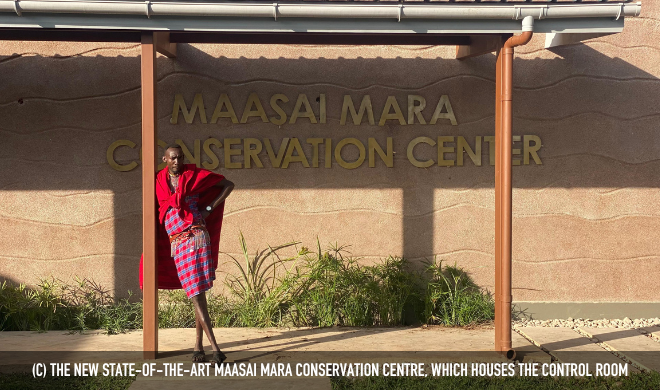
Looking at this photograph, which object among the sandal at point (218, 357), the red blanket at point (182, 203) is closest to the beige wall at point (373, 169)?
the red blanket at point (182, 203)

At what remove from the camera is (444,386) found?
540 cm

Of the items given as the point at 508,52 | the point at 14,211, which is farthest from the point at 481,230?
the point at 14,211

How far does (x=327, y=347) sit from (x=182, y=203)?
188 centimetres

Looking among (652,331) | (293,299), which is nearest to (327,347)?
(293,299)

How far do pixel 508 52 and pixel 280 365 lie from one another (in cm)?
338

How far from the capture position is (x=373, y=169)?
7906 millimetres

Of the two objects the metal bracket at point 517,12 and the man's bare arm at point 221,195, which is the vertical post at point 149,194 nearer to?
the man's bare arm at point 221,195

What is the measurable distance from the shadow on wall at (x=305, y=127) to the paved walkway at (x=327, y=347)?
1217mm

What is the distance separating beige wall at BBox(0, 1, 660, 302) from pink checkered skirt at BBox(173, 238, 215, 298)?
199 centimetres

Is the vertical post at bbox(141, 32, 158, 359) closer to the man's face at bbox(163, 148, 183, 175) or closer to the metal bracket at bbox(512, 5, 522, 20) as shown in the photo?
the man's face at bbox(163, 148, 183, 175)

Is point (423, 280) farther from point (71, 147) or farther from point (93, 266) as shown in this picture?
point (71, 147)

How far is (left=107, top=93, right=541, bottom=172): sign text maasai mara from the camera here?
7.75 meters

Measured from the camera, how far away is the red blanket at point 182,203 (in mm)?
5844
